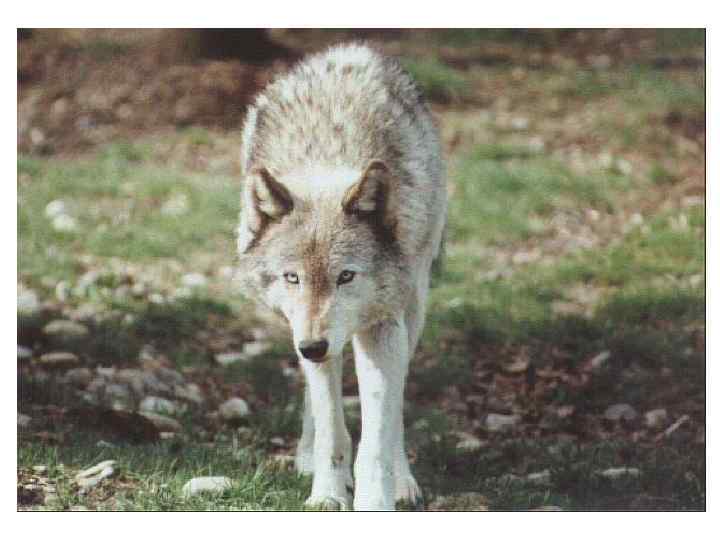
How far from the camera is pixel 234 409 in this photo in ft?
18.2

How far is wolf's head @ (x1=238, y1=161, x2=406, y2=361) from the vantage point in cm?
387

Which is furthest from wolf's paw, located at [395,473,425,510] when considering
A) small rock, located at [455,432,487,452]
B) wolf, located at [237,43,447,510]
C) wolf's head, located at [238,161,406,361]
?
wolf's head, located at [238,161,406,361]

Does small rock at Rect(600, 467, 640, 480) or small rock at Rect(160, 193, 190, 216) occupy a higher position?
small rock at Rect(160, 193, 190, 216)

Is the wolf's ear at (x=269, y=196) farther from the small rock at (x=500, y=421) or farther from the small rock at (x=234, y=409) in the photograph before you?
the small rock at (x=500, y=421)

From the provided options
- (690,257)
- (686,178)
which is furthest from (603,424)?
(686,178)

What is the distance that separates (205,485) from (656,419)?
269 cm

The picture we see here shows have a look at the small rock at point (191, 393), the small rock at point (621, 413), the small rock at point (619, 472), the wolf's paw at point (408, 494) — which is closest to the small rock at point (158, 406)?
the small rock at point (191, 393)

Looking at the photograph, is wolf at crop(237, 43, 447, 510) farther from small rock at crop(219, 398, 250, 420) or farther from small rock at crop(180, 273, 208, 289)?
small rock at crop(180, 273, 208, 289)

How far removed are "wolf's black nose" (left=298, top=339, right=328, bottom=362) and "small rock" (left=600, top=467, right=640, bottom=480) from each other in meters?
1.88

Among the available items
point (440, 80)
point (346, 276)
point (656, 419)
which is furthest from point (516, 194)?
point (346, 276)

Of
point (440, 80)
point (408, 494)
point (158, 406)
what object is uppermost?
point (440, 80)

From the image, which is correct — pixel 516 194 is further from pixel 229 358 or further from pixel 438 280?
pixel 229 358

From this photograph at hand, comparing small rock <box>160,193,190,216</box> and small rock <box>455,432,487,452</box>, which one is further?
small rock <box>160,193,190,216</box>

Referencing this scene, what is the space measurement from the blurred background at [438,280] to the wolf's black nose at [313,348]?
2.95ft
